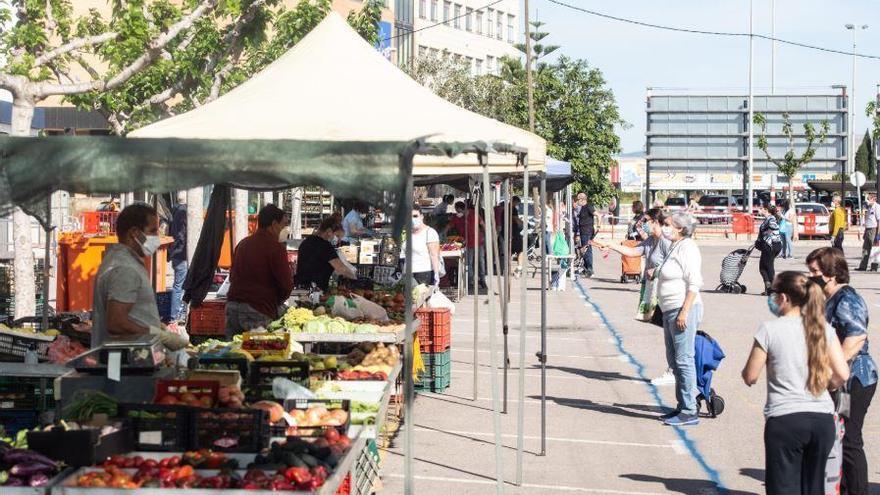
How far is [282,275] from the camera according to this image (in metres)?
11.4

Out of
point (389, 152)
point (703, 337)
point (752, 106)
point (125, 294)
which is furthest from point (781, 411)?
point (752, 106)

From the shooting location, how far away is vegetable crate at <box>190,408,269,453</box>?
704cm

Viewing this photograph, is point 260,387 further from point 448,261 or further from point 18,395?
point 448,261

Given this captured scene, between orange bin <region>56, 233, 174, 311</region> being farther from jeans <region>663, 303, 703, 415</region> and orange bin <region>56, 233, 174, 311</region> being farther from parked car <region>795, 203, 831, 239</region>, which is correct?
parked car <region>795, 203, 831, 239</region>

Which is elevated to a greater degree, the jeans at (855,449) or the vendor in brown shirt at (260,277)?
the vendor in brown shirt at (260,277)

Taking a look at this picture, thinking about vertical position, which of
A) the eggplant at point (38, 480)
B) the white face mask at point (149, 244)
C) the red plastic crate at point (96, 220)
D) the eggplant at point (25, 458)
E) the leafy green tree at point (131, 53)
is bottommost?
the eggplant at point (38, 480)

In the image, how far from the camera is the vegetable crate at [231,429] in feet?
23.1

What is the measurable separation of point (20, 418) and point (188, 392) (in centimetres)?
119

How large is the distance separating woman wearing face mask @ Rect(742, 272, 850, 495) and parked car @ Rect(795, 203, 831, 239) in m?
47.9

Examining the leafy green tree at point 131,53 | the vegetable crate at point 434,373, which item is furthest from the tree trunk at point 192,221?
the vegetable crate at point 434,373

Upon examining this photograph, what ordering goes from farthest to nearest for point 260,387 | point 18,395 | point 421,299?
1. point 421,299
2. point 260,387
3. point 18,395

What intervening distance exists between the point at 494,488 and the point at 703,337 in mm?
3439

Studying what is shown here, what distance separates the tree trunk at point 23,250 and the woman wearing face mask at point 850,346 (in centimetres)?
948

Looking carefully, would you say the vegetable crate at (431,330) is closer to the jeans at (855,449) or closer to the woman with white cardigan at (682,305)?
the woman with white cardigan at (682,305)
